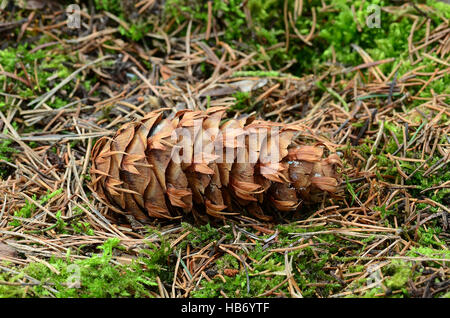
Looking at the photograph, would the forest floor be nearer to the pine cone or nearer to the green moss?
the green moss

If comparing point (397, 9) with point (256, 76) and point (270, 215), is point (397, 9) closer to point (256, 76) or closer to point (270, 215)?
point (256, 76)

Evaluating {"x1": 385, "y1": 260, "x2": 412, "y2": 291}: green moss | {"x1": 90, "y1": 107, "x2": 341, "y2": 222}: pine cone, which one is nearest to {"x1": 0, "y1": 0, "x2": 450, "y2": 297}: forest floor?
{"x1": 385, "y1": 260, "x2": 412, "y2": 291}: green moss

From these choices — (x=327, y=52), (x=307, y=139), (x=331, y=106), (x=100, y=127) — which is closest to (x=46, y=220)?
(x=100, y=127)

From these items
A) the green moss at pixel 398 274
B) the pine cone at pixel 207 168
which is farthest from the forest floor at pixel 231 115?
the pine cone at pixel 207 168

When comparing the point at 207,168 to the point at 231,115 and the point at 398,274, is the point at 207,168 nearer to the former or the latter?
the point at 231,115

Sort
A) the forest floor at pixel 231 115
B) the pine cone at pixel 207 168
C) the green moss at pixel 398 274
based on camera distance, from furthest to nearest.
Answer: the pine cone at pixel 207 168, the forest floor at pixel 231 115, the green moss at pixel 398 274

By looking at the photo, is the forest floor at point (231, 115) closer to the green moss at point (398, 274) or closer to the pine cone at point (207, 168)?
the green moss at point (398, 274)
